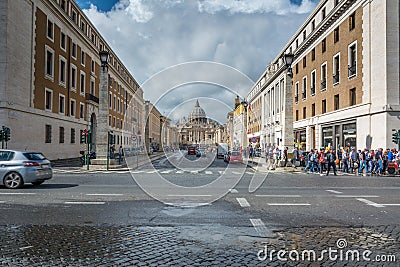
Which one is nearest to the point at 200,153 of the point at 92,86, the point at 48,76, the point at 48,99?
the point at 92,86

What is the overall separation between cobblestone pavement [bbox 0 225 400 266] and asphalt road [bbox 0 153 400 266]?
0.06 feet

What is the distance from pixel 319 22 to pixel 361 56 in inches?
426

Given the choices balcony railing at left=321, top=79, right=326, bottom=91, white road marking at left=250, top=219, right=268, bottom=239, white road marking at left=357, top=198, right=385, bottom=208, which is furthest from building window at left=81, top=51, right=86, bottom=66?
white road marking at left=250, top=219, right=268, bottom=239

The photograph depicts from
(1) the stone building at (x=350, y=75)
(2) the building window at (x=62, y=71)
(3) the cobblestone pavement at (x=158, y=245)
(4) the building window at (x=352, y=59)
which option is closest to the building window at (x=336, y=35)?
(1) the stone building at (x=350, y=75)

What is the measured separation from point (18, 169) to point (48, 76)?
73.7ft

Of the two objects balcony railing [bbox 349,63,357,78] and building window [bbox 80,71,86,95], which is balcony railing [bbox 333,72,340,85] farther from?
building window [bbox 80,71,86,95]

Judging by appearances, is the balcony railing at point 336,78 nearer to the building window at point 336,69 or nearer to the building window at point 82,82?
the building window at point 336,69

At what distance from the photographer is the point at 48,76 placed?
33.7m

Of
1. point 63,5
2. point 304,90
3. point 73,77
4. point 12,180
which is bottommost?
point 12,180

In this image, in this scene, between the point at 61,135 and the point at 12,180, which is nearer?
the point at 12,180

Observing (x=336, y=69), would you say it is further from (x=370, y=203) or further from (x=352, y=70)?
(x=370, y=203)

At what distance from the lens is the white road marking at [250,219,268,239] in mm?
7020

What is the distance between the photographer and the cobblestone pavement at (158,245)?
521cm

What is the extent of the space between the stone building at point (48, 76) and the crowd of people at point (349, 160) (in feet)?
38.9
